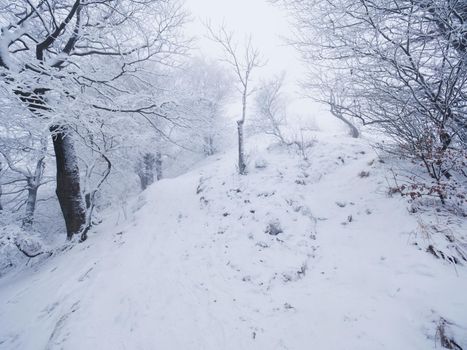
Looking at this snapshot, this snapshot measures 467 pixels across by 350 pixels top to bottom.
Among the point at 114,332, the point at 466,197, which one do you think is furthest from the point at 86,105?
the point at 466,197

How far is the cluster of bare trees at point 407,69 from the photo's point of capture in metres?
3.33

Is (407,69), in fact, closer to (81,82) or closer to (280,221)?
(280,221)

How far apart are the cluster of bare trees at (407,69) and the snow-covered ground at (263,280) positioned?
3.63 ft

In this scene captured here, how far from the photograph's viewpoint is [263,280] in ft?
12.7

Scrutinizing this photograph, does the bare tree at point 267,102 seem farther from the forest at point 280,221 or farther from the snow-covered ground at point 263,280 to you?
the snow-covered ground at point 263,280

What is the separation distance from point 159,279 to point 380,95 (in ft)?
16.4

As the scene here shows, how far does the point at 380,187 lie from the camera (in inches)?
196

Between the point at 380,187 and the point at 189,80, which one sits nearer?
the point at 380,187

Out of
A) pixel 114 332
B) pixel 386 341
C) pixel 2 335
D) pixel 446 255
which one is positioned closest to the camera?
pixel 386 341

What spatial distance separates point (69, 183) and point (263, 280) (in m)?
6.16

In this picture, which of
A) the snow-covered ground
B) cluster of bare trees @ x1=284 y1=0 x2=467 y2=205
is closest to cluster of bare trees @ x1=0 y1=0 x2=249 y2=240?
the snow-covered ground

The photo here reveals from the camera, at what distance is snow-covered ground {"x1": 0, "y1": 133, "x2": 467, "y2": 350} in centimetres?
269

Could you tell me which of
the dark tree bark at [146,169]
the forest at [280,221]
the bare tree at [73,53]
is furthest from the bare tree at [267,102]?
the bare tree at [73,53]

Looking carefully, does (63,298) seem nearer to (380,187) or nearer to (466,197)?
(380,187)
